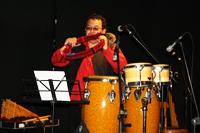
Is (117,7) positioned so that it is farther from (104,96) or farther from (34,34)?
(104,96)

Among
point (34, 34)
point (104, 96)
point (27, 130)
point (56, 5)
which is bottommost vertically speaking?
point (27, 130)

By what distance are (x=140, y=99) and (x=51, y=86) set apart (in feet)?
4.05

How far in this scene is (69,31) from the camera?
5.40 meters

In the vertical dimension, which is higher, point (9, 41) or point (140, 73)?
point (9, 41)

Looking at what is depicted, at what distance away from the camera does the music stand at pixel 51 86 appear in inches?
151

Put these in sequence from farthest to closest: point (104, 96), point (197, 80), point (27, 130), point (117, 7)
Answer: point (197, 80), point (117, 7), point (104, 96), point (27, 130)

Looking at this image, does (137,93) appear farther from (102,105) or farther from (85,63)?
(85,63)

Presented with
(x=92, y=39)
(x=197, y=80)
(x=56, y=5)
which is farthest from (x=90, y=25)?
(x=197, y=80)

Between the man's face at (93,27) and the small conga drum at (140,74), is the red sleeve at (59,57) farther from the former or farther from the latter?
the small conga drum at (140,74)

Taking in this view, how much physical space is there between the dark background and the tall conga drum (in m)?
0.72

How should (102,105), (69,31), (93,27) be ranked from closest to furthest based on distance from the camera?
(102,105)
(93,27)
(69,31)

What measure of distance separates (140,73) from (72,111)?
1381mm

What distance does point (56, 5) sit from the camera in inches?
208

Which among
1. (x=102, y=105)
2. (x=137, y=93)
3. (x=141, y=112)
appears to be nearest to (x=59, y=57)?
(x=102, y=105)
